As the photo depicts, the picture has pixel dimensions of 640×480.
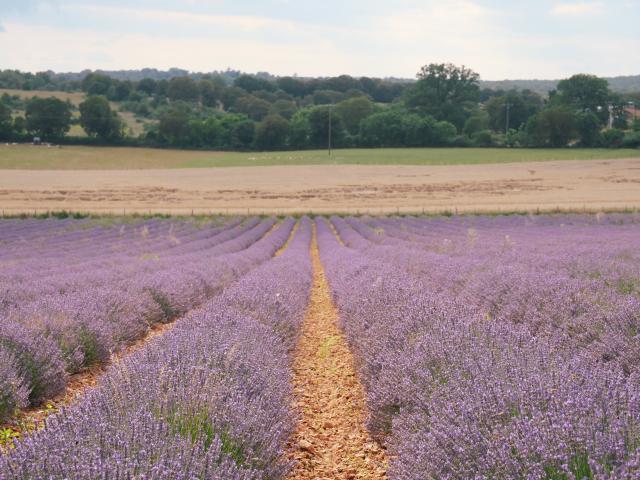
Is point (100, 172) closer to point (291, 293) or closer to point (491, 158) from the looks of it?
point (491, 158)

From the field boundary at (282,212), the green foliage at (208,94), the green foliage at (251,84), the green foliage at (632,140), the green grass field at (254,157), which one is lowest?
the field boundary at (282,212)

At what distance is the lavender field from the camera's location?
2434 millimetres

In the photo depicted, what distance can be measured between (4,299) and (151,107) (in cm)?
→ 12116

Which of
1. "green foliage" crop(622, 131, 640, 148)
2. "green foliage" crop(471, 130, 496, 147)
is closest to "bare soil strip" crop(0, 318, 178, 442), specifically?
"green foliage" crop(622, 131, 640, 148)

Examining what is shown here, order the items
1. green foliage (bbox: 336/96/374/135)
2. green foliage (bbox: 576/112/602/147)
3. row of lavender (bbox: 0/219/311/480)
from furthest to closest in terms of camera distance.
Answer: green foliage (bbox: 336/96/374/135), green foliage (bbox: 576/112/602/147), row of lavender (bbox: 0/219/311/480)

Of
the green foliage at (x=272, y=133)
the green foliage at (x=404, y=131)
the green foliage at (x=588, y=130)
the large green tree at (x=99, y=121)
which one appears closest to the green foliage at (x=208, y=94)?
the large green tree at (x=99, y=121)

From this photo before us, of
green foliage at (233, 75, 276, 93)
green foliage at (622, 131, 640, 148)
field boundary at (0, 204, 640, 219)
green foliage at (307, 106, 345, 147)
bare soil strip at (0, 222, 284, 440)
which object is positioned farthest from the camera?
green foliage at (233, 75, 276, 93)

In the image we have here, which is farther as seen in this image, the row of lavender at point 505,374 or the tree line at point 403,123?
the tree line at point 403,123

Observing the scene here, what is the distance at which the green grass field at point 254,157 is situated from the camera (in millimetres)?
67438

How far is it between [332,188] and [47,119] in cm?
5268

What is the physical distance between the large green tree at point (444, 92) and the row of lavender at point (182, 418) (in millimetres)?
99343

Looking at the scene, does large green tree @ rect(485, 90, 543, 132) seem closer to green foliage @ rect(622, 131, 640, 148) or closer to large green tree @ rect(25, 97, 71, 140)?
green foliage @ rect(622, 131, 640, 148)

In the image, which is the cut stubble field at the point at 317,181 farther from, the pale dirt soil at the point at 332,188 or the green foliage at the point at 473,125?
the green foliage at the point at 473,125

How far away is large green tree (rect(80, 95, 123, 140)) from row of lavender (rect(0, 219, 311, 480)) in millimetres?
87168
